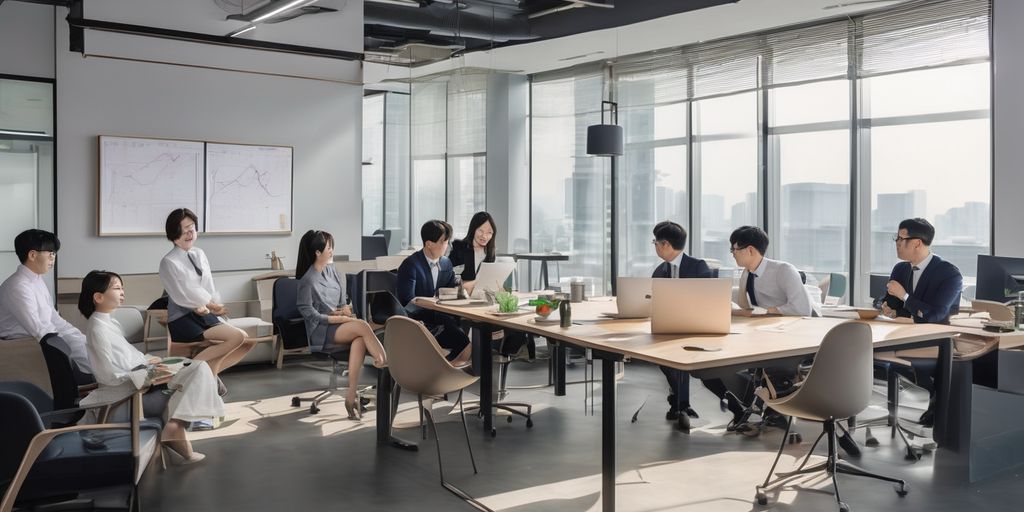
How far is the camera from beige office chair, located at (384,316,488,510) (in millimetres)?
4434

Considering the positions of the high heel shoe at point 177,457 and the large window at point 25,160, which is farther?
the large window at point 25,160

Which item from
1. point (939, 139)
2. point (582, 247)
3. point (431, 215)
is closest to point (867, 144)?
point (939, 139)

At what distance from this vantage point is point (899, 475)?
4668 mm

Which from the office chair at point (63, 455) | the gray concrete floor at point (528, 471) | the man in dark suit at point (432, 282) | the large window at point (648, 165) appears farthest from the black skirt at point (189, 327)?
the large window at point (648, 165)

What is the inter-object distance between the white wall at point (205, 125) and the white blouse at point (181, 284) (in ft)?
5.98

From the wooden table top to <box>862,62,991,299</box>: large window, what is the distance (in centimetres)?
314

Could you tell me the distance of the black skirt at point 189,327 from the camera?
6.08 m

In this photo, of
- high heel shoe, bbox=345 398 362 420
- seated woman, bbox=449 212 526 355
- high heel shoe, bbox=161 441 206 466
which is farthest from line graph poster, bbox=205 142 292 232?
high heel shoe, bbox=161 441 206 466

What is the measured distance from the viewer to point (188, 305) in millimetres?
6070

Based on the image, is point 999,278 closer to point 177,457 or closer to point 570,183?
point 177,457

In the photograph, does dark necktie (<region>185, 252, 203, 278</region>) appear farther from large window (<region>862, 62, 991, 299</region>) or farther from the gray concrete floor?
large window (<region>862, 62, 991, 299</region>)

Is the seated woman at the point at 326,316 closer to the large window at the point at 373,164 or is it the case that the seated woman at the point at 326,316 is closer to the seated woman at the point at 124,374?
the seated woman at the point at 124,374

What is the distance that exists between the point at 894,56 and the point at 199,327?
6.63m

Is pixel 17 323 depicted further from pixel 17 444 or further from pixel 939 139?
pixel 939 139
